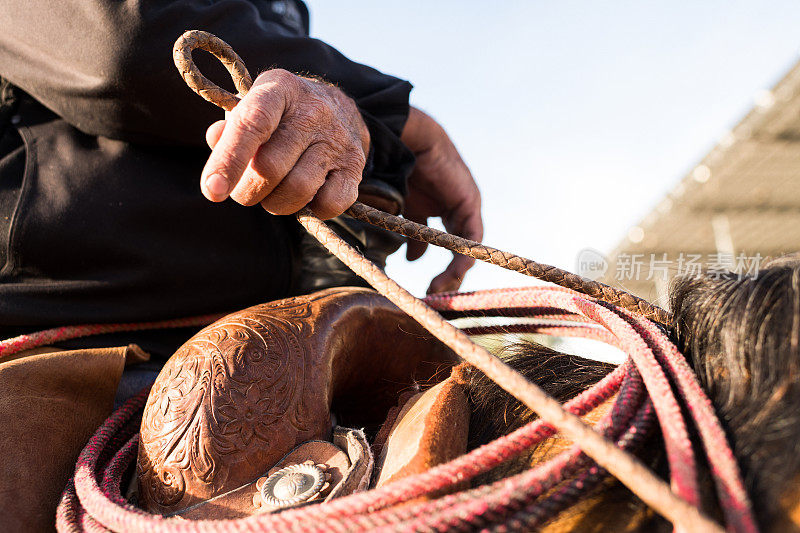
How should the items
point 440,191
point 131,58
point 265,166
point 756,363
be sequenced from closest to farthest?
point 756,363, point 265,166, point 131,58, point 440,191

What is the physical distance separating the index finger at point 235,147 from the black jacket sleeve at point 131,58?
16.2 inches

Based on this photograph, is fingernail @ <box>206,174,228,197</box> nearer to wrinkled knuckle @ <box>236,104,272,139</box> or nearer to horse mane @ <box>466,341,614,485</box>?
wrinkled knuckle @ <box>236,104,272,139</box>

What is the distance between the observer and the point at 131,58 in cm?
98

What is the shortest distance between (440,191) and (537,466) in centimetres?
114

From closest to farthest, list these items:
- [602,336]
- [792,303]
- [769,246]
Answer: [792,303] → [602,336] → [769,246]

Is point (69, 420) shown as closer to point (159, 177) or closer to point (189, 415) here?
point (189, 415)

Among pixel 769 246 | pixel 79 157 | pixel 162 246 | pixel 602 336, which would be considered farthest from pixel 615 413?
pixel 769 246

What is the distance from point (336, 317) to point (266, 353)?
0.13m

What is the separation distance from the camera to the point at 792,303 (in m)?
0.46

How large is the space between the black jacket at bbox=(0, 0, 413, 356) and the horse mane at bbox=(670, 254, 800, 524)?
2.38ft

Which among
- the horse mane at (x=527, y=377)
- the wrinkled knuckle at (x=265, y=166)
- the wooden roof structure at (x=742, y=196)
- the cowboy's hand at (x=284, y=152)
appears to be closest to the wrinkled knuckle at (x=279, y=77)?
the cowboy's hand at (x=284, y=152)

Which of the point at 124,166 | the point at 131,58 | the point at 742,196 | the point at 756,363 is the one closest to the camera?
the point at 756,363

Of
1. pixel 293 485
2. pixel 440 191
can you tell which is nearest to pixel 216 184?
pixel 293 485

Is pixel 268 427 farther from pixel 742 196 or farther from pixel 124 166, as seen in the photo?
pixel 742 196
